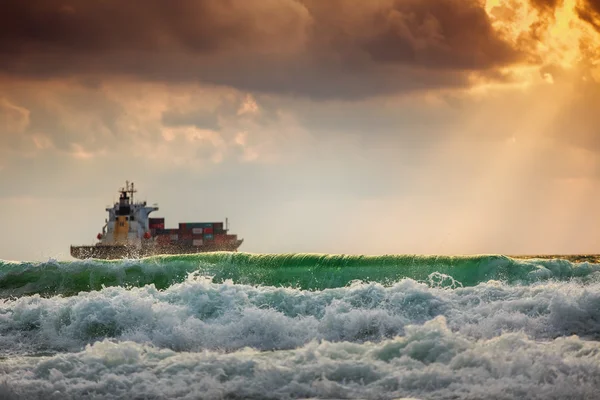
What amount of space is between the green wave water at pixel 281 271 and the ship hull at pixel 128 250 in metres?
62.3

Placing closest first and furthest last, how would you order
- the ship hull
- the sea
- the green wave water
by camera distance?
the sea < the green wave water < the ship hull

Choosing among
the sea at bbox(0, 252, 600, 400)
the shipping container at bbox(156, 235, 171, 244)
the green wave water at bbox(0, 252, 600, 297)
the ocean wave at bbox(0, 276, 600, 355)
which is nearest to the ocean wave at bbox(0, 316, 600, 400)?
the sea at bbox(0, 252, 600, 400)

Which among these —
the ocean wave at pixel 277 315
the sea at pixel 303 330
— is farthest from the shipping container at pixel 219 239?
the ocean wave at pixel 277 315

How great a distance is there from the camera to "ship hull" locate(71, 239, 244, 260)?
93938 millimetres

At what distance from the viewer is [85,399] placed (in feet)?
39.7

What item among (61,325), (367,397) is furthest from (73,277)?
(367,397)

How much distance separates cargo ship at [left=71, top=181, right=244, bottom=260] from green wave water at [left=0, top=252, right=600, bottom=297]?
62714mm

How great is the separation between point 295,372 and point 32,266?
19420 mm

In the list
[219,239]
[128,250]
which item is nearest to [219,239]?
[219,239]

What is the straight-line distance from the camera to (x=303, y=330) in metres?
17.4

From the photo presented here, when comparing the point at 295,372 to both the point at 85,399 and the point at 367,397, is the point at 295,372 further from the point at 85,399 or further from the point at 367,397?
the point at 85,399

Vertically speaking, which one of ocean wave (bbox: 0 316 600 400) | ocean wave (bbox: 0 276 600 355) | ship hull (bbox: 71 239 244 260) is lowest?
ocean wave (bbox: 0 316 600 400)

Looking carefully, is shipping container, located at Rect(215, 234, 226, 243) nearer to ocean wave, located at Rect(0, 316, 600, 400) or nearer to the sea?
A: the sea

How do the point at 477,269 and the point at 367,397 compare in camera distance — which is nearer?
the point at 367,397
